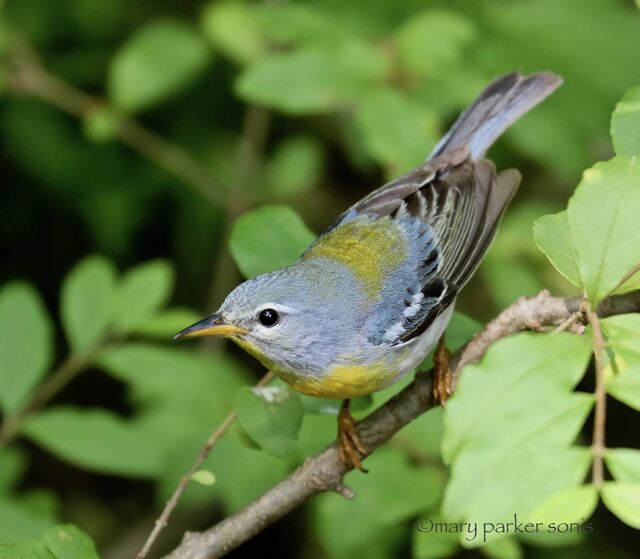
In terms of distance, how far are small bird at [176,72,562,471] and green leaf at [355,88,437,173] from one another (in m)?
0.16

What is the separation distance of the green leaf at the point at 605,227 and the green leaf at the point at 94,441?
2.08 meters

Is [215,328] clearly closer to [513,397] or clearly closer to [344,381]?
[344,381]

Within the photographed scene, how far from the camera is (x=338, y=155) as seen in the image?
20.5ft

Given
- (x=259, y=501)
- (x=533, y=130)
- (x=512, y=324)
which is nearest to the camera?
(x=512, y=324)

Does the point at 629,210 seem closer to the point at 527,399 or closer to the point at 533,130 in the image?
the point at 527,399

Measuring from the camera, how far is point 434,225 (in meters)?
3.23

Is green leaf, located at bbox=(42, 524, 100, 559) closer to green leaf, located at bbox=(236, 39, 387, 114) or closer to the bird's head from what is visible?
the bird's head

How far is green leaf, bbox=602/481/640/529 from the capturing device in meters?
1.40

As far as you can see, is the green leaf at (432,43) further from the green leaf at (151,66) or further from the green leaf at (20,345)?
the green leaf at (20,345)

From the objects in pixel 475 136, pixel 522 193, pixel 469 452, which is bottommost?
pixel 522 193

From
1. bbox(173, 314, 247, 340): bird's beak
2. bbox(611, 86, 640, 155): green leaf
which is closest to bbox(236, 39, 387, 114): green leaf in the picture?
bbox(173, 314, 247, 340): bird's beak

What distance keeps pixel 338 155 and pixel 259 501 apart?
13.9 ft

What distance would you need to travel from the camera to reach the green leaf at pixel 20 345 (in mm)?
3289

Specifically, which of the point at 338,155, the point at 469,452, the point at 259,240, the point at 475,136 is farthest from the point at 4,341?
the point at 338,155
